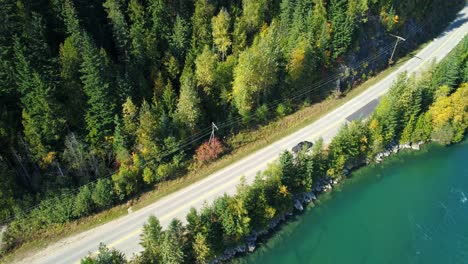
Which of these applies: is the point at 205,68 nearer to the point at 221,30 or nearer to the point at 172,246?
the point at 221,30

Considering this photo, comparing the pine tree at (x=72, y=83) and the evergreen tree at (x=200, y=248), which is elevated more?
the pine tree at (x=72, y=83)

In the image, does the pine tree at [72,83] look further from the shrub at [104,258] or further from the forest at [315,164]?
the shrub at [104,258]

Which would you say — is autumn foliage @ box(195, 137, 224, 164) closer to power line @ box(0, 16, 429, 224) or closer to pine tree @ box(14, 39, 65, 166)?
power line @ box(0, 16, 429, 224)

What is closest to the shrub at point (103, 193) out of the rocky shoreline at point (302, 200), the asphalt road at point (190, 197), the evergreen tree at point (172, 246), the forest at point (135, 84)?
the forest at point (135, 84)

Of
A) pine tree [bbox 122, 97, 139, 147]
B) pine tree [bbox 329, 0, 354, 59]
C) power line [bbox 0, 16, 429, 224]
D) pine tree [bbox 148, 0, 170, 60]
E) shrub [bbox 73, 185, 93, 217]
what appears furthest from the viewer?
pine tree [bbox 329, 0, 354, 59]

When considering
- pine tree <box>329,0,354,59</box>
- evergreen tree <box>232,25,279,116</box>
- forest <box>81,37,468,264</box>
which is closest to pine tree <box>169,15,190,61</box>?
evergreen tree <box>232,25,279,116</box>

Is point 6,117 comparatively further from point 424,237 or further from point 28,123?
point 424,237
